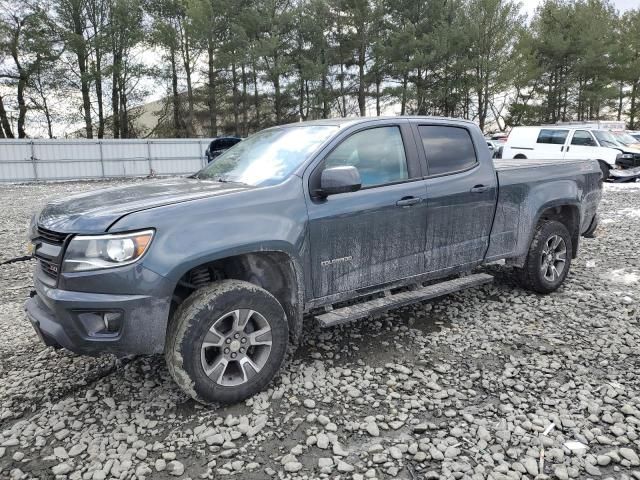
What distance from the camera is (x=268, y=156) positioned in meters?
3.80

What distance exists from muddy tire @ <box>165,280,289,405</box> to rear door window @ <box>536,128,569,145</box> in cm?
1684

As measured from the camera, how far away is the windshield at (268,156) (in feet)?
11.6

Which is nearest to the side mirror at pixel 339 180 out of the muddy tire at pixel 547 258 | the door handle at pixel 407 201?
the door handle at pixel 407 201

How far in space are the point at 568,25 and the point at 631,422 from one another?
143 feet

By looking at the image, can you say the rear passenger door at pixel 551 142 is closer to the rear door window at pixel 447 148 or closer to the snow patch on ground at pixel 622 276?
the snow patch on ground at pixel 622 276

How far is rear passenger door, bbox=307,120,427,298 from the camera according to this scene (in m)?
3.42

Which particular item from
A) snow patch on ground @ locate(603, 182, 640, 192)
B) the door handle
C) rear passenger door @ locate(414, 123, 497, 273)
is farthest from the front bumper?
snow patch on ground @ locate(603, 182, 640, 192)

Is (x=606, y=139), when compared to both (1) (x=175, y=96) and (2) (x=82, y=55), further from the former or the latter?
(2) (x=82, y=55)

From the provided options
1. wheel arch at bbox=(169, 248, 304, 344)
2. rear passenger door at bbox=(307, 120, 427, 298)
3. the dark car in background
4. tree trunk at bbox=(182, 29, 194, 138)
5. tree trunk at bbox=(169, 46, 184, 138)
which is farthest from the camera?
tree trunk at bbox=(169, 46, 184, 138)

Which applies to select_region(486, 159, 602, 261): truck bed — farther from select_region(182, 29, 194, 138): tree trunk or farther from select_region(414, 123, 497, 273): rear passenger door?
select_region(182, 29, 194, 138): tree trunk

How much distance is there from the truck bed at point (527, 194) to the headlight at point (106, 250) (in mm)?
3125

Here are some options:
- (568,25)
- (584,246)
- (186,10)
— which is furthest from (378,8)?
(584,246)

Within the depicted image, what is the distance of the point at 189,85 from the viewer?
31.6 meters

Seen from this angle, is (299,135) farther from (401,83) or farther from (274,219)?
(401,83)
